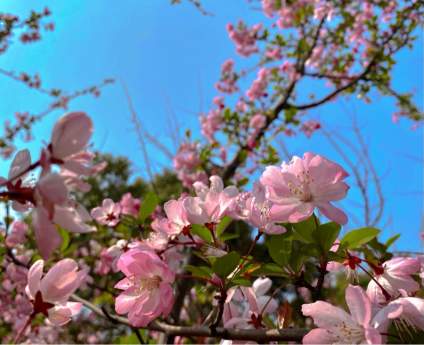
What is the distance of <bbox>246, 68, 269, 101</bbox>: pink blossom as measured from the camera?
4.76 meters

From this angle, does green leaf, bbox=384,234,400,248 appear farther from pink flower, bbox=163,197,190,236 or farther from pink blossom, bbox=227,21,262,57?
pink blossom, bbox=227,21,262,57

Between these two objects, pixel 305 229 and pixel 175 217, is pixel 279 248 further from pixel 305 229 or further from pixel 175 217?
pixel 175 217

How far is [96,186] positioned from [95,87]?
5314mm

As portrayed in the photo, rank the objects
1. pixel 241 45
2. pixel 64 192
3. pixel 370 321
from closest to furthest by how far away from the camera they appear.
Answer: pixel 64 192 < pixel 370 321 < pixel 241 45

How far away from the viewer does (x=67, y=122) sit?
0.46 meters

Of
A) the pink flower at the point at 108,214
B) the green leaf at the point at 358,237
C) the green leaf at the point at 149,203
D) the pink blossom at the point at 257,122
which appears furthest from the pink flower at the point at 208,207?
the pink blossom at the point at 257,122

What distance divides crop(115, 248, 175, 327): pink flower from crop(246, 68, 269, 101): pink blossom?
4.18m

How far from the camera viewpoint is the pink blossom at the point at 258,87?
476cm

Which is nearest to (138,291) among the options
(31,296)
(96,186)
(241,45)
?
(31,296)

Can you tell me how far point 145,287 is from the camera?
71cm

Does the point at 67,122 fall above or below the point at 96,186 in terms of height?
below

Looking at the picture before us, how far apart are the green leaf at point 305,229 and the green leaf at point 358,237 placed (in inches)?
2.8

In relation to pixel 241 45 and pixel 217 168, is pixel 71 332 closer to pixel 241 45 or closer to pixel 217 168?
pixel 217 168

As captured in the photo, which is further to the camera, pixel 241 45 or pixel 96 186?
pixel 96 186
